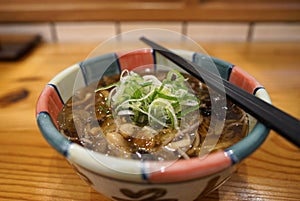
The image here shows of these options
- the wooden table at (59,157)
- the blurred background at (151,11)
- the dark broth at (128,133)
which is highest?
the blurred background at (151,11)

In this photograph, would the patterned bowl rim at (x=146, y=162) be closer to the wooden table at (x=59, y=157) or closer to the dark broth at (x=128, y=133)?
the dark broth at (x=128, y=133)

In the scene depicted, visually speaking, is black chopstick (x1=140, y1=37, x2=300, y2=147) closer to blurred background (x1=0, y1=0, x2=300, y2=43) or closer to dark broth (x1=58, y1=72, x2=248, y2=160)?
dark broth (x1=58, y1=72, x2=248, y2=160)

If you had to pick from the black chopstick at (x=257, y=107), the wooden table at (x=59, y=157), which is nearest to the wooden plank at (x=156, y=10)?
the wooden table at (x=59, y=157)

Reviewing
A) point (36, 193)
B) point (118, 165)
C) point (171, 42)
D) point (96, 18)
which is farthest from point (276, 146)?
point (96, 18)

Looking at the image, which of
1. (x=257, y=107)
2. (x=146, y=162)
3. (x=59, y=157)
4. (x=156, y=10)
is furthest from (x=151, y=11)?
(x=146, y=162)

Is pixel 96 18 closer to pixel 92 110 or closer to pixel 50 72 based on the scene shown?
pixel 50 72
